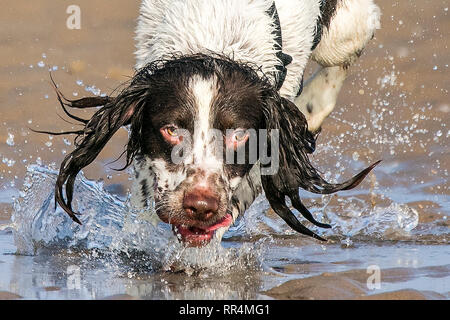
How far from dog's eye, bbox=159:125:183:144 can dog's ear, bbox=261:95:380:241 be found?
1.60ft

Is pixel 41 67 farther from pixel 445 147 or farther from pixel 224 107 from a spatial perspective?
pixel 224 107

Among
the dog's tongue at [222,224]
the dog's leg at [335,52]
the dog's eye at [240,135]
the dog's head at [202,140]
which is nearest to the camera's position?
the dog's head at [202,140]

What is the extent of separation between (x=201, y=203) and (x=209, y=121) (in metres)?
0.45

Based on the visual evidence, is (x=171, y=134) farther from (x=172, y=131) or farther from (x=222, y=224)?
(x=222, y=224)

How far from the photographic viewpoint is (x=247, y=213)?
538 centimetres

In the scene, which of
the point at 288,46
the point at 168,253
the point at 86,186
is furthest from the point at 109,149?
the point at 168,253

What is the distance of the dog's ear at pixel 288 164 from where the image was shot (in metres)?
4.38

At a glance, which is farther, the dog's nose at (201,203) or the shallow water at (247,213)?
the shallow water at (247,213)
